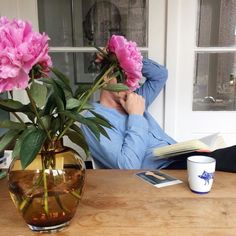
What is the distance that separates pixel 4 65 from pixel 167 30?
1392 mm

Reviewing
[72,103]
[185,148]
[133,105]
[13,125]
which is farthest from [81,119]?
[133,105]

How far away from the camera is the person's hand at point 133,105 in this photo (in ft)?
5.10

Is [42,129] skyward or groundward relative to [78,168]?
skyward

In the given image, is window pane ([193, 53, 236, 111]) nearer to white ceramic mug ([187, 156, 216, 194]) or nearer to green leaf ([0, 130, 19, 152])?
white ceramic mug ([187, 156, 216, 194])

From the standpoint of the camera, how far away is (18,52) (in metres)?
0.57

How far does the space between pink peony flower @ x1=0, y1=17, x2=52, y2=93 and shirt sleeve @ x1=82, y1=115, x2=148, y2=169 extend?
0.69 meters

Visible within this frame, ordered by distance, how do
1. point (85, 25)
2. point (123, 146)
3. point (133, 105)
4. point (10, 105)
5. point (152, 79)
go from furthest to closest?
1. point (85, 25)
2. point (152, 79)
3. point (133, 105)
4. point (123, 146)
5. point (10, 105)

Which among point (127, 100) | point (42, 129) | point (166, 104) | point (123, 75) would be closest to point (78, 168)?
point (42, 129)

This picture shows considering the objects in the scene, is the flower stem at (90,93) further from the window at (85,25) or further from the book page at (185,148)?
the window at (85,25)

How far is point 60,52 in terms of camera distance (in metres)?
1.89

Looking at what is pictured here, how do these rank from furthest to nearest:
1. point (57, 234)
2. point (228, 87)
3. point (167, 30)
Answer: point (228, 87), point (167, 30), point (57, 234)

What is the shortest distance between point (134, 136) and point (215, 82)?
2.67 ft

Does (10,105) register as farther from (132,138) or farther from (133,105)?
(133,105)

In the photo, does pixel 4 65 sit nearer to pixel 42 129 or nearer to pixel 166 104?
pixel 42 129
